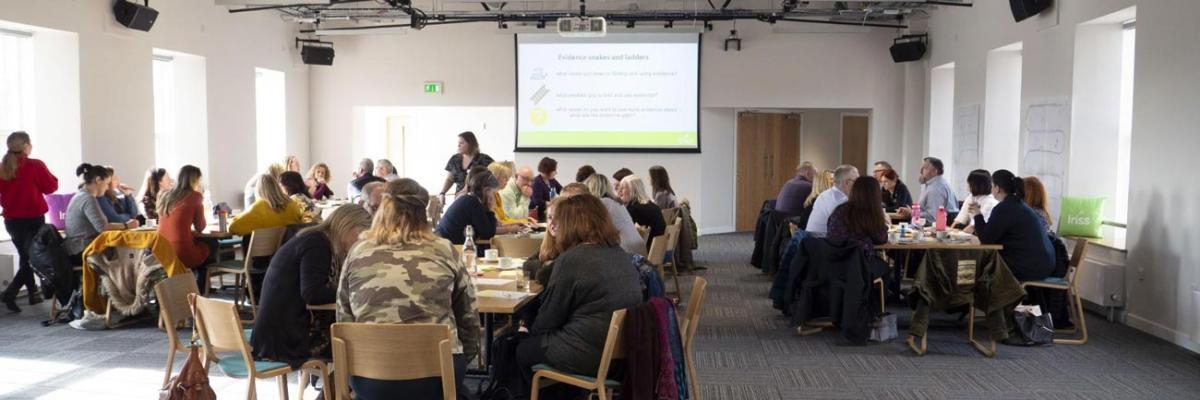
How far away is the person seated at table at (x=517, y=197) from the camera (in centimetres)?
916

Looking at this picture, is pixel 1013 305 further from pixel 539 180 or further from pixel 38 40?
pixel 38 40

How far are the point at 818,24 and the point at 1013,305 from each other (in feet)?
25.3

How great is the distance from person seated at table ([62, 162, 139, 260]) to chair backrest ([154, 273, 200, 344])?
3.37 m

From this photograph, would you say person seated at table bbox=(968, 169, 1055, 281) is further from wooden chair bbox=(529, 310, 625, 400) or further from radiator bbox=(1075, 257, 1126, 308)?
wooden chair bbox=(529, 310, 625, 400)

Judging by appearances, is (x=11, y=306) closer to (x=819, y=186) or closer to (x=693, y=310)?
(x=693, y=310)

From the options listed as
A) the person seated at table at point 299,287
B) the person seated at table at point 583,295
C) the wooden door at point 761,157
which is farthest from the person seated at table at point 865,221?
the wooden door at point 761,157

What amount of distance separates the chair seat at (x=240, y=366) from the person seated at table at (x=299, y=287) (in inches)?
1.5

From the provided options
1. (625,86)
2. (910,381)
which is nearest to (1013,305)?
(910,381)

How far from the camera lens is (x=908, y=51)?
13.1 m

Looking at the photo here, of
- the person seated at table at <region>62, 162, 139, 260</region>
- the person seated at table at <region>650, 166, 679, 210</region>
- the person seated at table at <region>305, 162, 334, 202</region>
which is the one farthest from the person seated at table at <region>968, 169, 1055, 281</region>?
the person seated at table at <region>305, 162, 334, 202</region>

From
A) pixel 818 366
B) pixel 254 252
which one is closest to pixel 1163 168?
pixel 818 366

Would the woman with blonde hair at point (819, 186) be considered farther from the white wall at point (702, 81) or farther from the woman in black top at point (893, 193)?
the white wall at point (702, 81)

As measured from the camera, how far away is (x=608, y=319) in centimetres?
414

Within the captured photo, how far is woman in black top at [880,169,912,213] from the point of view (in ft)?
33.7
